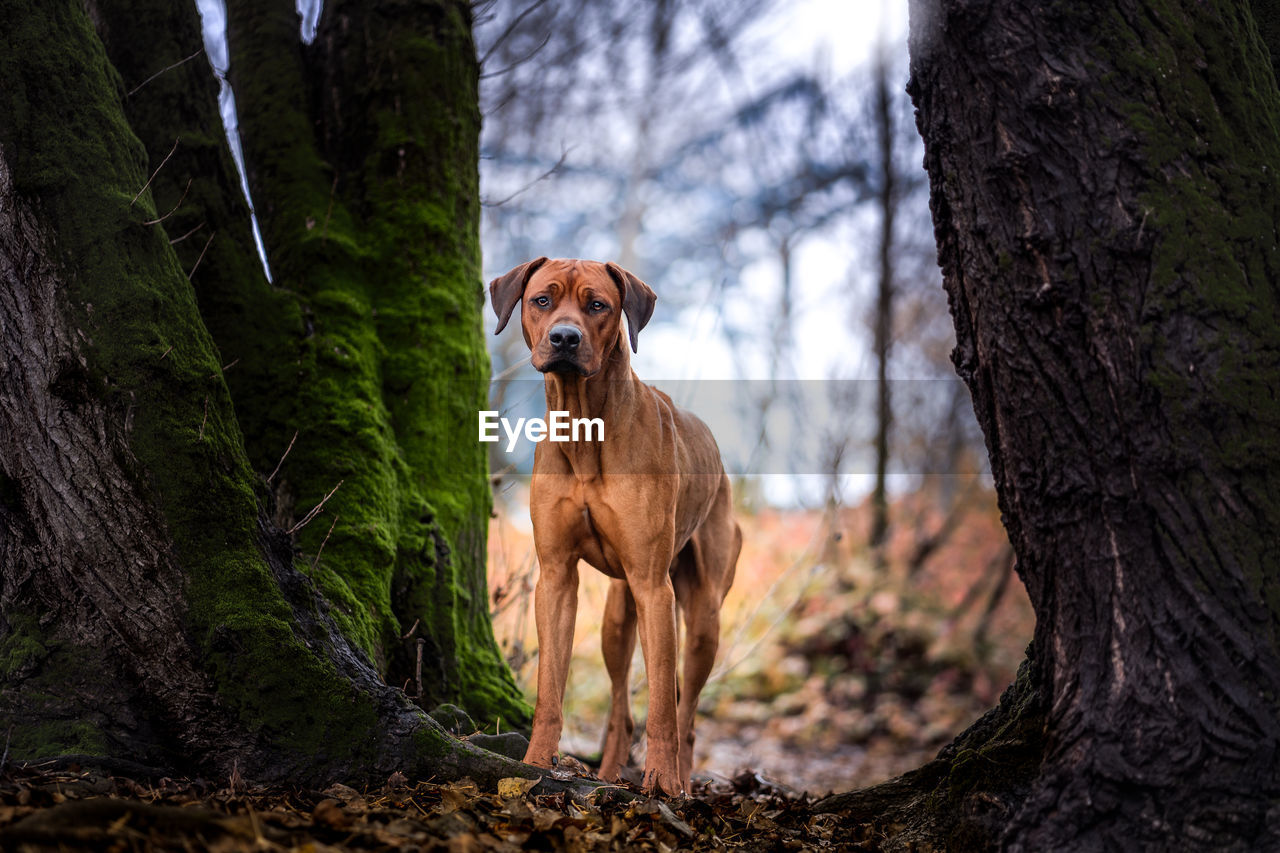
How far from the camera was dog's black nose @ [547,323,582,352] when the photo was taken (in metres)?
4.09

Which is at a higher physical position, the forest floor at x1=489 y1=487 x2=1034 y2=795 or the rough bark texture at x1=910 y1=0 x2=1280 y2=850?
the rough bark texture at x1=910 y1=0 x2=1280 y2=850

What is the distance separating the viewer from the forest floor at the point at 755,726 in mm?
2482

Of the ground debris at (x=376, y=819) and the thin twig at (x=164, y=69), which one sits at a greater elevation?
the thin twig at (x=164, y=69)

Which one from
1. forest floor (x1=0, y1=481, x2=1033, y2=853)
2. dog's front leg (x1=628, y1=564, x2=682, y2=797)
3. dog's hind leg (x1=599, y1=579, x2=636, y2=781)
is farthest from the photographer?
dog's hind leg (x1=599, y1=579, x2=636, y2=781)

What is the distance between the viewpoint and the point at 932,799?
3.54m

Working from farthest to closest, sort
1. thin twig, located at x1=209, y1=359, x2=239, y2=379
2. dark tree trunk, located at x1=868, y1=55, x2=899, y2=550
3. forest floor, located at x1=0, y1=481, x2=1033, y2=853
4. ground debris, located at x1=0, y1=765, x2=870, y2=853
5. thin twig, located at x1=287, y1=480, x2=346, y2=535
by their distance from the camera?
1. dark tree trunk, located at x1=868, y1=55, x2=899, y2=550
2. thin twig, located at x1=287, y1=480, x2=346, y2=535
3. thin twig, located at x1=209, y1=359, x2=239, y2=379
4. forest floor, located at x1=0, y1=481, x2=1033, y2=853
5. ground debris, located at x1=0, y1=765, x2=870, y2=853

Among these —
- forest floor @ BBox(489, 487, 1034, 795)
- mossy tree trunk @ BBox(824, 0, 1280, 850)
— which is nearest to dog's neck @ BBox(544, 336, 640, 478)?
mossy tree trunk @ BBox(824, 0, 1280, 850)

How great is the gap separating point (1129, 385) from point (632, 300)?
2.36 meters

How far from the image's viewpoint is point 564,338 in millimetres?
4098

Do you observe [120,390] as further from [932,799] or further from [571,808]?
[932,799]

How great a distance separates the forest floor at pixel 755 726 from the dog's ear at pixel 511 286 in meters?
2.24

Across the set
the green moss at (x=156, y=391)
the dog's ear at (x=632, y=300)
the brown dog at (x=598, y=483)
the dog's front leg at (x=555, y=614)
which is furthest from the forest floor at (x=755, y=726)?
the dog's ear at (x=632, y=300)

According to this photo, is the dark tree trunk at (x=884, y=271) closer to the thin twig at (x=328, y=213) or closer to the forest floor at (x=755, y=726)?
the forest floor at (x=755, y=726)

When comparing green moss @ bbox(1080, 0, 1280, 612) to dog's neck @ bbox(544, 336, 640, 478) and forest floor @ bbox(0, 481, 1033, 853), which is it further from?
dog's neck @ bbox(544, 336, 640, 478)
